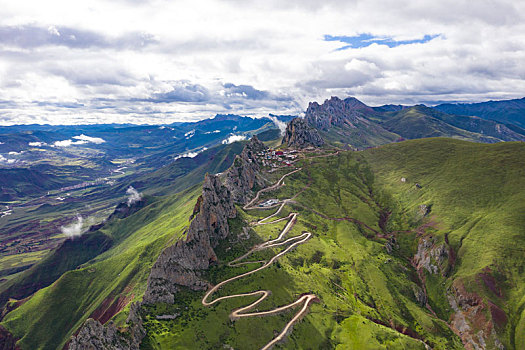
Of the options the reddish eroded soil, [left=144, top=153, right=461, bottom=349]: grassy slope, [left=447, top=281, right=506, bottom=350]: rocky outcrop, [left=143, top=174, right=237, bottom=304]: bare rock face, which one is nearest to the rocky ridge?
[left=143, top=174, right=237, bottom=304]: bare rock face

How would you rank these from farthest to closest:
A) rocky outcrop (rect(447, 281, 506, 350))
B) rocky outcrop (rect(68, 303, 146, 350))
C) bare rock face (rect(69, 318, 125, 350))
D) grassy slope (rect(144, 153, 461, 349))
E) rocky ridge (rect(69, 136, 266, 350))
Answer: rocky outcrop (rect(447, 281, 506, 350)), grassy slope (rect(144, 153, 461, 349)), rocky ridge (rect(69, 136, 266, 350)), rocky outcrop (rect(68, 303, 146, 350)), bare rock face (rect(69, 318, 125, 350))

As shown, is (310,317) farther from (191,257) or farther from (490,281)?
(490,281)

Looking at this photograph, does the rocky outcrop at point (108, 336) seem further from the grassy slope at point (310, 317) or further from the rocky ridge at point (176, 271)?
the grassy slope at point (310, 317)

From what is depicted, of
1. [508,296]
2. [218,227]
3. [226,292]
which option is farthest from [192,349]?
[508,296]

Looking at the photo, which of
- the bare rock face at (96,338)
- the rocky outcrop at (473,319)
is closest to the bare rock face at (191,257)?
the bare rock face at (96,338)

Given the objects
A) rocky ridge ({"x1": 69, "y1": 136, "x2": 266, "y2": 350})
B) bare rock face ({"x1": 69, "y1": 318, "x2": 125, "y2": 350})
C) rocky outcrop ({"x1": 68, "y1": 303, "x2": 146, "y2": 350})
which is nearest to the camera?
bare rock face ({"x1": 69, "y1": 318, "x2": 125, "y2": 350})

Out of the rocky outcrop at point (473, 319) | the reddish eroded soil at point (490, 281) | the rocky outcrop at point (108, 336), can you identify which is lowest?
the rocky outcrop at point (473, 319)

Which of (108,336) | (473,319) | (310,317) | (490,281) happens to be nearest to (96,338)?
(108,336)

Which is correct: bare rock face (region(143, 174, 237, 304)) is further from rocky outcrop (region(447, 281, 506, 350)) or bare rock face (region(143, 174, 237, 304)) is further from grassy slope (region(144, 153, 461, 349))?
rocky outcrop (region(447, 281, 506, 350))

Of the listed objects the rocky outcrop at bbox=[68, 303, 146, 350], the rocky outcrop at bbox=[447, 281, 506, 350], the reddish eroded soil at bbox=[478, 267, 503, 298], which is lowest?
the rocky outcrop at bbox=[447, 281, 506, 350]

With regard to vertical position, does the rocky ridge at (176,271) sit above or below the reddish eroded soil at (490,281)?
above
